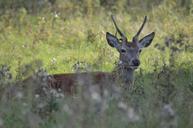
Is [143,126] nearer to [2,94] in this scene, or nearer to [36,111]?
[36,111]

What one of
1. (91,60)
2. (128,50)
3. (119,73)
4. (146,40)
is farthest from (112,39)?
(91,60)

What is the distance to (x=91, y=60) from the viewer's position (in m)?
12.8

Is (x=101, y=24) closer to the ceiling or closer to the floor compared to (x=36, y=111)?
closer to the ceiling

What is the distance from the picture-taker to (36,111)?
295 inches

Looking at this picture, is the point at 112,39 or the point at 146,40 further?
the point at 146,40

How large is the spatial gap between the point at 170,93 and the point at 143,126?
1261 mm

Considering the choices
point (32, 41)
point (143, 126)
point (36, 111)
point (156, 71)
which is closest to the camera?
point (143, 126)

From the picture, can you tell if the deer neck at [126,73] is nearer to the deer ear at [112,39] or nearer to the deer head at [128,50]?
the deer head at [128,50]

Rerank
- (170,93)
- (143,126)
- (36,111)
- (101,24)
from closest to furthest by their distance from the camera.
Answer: (143,126) → (36,111) → (170,93) → (101,24)

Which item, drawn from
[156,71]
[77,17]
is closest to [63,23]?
[77,17]

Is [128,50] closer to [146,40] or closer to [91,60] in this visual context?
[146,40]

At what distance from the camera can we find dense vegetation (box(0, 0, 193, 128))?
6.51 meters

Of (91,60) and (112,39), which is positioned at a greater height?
(112,39)

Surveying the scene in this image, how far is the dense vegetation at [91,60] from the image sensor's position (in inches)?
256
